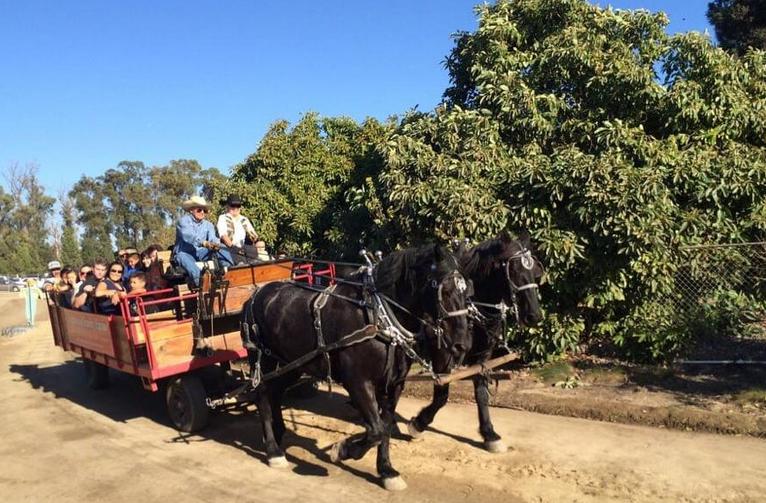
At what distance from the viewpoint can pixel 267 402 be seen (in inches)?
247

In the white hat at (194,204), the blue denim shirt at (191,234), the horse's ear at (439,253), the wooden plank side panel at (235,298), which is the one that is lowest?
the wooden plank side panel at (235,298)

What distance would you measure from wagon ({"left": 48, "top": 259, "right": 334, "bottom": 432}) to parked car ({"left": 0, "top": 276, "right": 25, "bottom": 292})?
51082 mm

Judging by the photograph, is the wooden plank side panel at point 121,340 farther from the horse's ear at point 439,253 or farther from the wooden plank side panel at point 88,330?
the horse's ear at point 439,253

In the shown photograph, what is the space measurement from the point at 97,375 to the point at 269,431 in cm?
510

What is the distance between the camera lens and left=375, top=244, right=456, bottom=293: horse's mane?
522 centimetres

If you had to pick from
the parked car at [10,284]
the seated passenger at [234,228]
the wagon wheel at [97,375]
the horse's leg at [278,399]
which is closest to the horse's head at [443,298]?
the horse's leg at [278,399]

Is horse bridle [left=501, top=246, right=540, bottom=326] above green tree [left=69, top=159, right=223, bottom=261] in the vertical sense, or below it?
below

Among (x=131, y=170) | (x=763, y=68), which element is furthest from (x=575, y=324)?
(x=131, y=170)

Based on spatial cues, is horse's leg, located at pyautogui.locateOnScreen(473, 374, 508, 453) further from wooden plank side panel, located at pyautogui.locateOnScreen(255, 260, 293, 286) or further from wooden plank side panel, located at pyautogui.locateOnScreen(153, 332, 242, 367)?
wooden plank side panel, located at pyautogui.locateOnScreen(153, 332, 242, 367)

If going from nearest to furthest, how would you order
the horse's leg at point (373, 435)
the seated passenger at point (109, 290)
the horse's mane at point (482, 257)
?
the horse's leg at point (373, 435)
the horse's mane at point (482, 257)
the seated passenger at point (109, 290)

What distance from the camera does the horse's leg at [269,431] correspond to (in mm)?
5922

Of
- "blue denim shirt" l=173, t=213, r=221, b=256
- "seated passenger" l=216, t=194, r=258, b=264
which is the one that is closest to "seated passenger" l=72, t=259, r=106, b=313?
"blue denim shirt" l=173, t=213, r=221, b=256

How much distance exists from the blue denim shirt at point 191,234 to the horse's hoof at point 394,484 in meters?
3.86

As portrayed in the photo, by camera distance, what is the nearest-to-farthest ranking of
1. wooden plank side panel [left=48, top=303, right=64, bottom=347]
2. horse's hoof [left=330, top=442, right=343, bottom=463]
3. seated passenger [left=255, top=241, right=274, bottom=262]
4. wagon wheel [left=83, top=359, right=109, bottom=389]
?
horse's hoof [left=330, top=442, right=343, bottom=463] < seated passenger [left=255, top=241, right=274, bottom=262] < wagon wheel [left=83, top=359, right=109, bottom=389] < wooden plank side panel [left=48, top=303, right=64, bottom=347]
